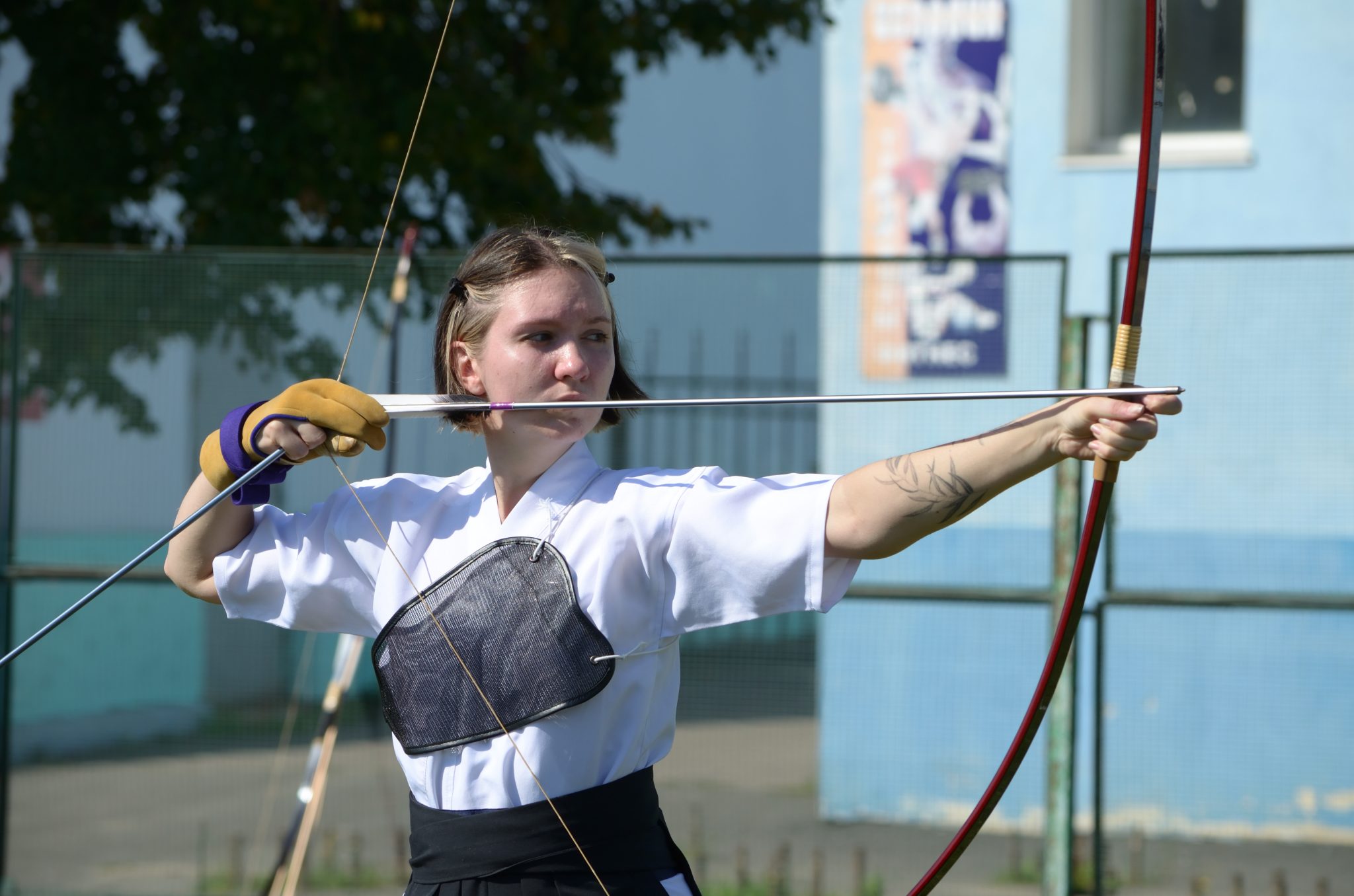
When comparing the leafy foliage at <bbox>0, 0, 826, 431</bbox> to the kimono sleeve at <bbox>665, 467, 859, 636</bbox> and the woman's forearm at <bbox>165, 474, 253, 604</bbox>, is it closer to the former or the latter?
the woman's forearm at <bbox>165, 474, 253, 604</bbox>

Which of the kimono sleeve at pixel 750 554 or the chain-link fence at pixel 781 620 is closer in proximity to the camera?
the kimono sleeve at pixel 750 554

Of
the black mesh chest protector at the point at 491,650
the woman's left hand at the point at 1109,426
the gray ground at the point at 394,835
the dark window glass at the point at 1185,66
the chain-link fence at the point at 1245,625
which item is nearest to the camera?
the woman's left hand at the point at 1109,426

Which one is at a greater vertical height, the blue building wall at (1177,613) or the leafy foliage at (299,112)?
the leafy foliage at (299,112)

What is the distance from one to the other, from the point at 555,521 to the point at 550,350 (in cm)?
23

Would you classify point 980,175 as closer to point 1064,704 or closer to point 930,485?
point 1064,704

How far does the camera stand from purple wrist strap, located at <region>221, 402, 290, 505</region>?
6.41 ft

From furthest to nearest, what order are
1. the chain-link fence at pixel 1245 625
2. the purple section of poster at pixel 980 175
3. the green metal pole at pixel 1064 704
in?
1. the purple section of poster at pixel 980 175
2. the chain-link fence at pixel 1245 625
3. the green metal pole at pixel 1064 704

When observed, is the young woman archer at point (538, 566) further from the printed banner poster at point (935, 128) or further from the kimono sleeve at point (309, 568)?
the printed banner poster at point (935, 128)

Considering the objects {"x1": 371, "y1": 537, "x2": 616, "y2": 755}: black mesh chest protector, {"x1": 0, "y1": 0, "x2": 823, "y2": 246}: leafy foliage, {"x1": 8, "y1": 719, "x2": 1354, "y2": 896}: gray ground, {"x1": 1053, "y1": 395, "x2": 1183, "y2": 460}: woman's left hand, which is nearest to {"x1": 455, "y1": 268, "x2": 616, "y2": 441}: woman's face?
{"x1": 371, "y1": 537, "x2": 616, "y2": 755}: black mesh chest protector

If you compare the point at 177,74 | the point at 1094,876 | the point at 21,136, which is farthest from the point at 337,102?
the point at 1094,876

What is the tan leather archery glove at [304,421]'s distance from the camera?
190cm

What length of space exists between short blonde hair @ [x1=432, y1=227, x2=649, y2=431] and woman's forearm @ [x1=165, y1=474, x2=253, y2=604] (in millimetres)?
347

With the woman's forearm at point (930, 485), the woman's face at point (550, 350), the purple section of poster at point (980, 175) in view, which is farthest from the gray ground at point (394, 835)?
the woman's forearm at point (930, 485)

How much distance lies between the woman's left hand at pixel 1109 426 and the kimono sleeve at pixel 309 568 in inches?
38.6
